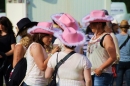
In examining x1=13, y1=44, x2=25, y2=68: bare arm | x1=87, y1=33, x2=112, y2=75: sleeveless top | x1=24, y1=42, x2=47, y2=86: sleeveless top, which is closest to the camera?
x1=24, y1=42, x2=47, y2=86: sleeveless top

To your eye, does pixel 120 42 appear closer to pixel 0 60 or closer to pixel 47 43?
Result: pixel 0 60

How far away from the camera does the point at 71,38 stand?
613cm

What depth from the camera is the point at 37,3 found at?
14.7 meters

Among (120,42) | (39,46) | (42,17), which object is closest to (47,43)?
(39,46)

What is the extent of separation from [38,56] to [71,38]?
2.36ft

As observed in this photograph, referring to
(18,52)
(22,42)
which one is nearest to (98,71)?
(22,42)

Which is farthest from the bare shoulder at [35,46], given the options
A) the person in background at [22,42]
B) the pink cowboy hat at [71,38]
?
the person in background at [22,42]

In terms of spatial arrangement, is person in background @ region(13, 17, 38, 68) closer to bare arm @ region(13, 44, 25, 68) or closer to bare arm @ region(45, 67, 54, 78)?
bare arm @ region(13, 44, 25, 68)

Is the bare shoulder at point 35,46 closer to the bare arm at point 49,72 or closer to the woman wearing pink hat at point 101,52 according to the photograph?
the bare arm at point 49,72

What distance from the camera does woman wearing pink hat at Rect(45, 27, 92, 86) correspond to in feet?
19.9

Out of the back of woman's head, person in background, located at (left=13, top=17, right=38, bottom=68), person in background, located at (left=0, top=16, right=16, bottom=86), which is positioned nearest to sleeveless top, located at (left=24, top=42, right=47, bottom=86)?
person in background, located at (left=13, top=17, right=38, bottom=68)

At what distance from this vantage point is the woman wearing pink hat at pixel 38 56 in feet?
21.9

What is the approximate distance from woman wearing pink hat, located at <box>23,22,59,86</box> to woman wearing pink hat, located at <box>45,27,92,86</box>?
0.54 metres

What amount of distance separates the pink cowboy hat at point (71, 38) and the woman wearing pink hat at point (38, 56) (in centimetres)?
56
